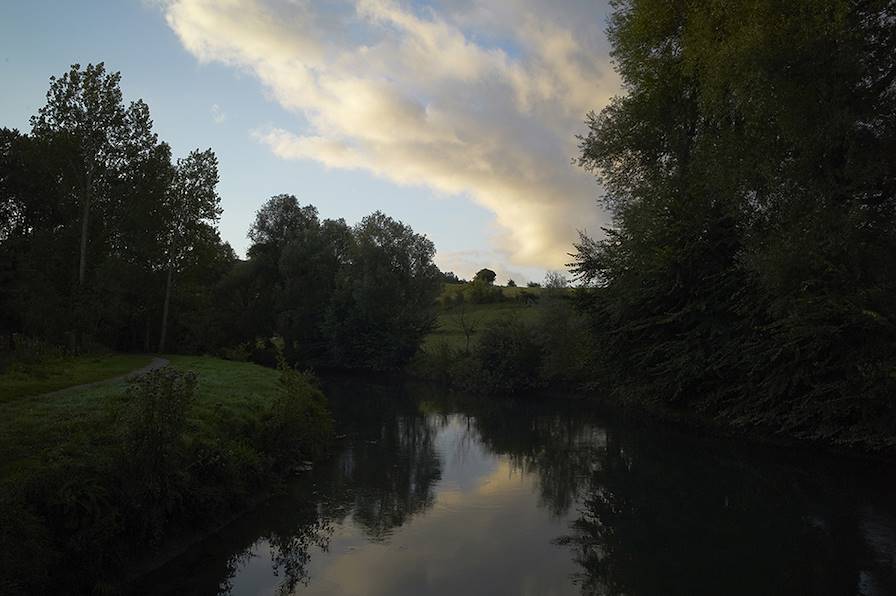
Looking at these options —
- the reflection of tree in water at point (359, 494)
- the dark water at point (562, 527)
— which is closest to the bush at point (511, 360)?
the reflection of tree in water at point (359, 494)

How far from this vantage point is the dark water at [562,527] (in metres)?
10.2

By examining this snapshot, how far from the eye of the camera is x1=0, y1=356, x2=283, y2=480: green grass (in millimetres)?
9445

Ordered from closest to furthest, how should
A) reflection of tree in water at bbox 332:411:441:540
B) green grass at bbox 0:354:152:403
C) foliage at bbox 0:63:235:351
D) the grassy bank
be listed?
the grassy bank < reflection of tree in water at bbox 332:411:441:540 < green grass at bbox 0:354:152:403 < foliage at bbox 0:63:235:351

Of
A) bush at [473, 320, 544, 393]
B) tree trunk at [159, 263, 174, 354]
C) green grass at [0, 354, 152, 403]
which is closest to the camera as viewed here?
green grass at [0, 354, 152, 403]

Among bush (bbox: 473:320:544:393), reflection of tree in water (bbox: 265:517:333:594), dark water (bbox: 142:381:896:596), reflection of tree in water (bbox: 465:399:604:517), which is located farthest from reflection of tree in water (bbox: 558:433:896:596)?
bush (bbox: 473:320:544:393)

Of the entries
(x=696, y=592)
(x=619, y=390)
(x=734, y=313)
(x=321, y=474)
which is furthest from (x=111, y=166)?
(x=696, y=592)

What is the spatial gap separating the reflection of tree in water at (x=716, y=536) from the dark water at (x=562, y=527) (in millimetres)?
45

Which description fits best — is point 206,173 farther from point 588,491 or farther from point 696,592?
point 696,592

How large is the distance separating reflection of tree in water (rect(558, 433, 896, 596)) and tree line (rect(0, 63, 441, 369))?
24776 millimetres

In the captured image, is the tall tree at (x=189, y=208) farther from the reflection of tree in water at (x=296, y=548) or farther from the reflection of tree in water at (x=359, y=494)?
the reflection of tree in water at (x=296, y=548)

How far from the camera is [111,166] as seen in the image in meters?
31.1

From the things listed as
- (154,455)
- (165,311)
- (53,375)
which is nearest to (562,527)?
(154,455)

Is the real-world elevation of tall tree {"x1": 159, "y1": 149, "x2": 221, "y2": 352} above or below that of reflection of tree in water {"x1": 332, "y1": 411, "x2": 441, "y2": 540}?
above

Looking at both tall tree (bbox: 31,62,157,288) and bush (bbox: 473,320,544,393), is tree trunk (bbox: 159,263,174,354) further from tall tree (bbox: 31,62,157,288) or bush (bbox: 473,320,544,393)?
bush (bbox: 473,320,544,393)
